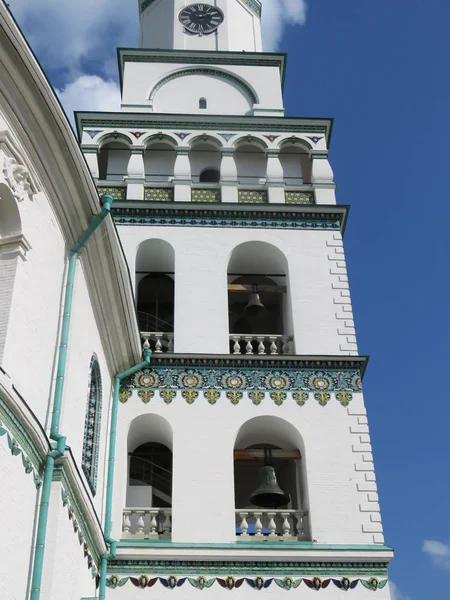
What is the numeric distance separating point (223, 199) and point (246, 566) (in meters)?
6.79

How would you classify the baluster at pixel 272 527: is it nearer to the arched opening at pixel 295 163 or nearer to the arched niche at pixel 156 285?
the arched niche at pixel 156 285

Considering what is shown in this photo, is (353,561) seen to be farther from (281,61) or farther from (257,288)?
(281,61)

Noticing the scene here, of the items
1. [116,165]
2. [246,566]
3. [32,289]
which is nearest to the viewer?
[32,289]

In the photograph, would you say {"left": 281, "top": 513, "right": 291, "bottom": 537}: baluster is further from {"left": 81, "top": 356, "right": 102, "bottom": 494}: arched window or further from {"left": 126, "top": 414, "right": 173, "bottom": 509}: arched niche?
{"left": 81, "top": 356, "right": 102, "bottom": 494}: arched window

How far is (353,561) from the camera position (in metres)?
13.5

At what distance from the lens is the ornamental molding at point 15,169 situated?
10250 mm

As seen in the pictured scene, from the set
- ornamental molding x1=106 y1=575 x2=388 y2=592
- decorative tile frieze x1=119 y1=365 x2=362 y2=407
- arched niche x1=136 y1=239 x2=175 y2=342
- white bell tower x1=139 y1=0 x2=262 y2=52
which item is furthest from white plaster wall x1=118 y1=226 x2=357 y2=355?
white bell tower x1=139 y1=0 x2=262 y2=52

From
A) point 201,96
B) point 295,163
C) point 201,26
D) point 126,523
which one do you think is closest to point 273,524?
point 126,523

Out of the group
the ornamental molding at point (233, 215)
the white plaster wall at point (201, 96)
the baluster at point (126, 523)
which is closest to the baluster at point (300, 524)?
the baluster at point (126, 523)

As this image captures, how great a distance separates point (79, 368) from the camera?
1206 cm

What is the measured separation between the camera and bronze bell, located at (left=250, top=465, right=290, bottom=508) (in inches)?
553

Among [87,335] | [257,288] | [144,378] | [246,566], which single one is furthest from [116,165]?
[246,566]

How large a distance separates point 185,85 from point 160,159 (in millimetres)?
2378

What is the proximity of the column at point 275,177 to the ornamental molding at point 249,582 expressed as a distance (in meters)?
6.93
